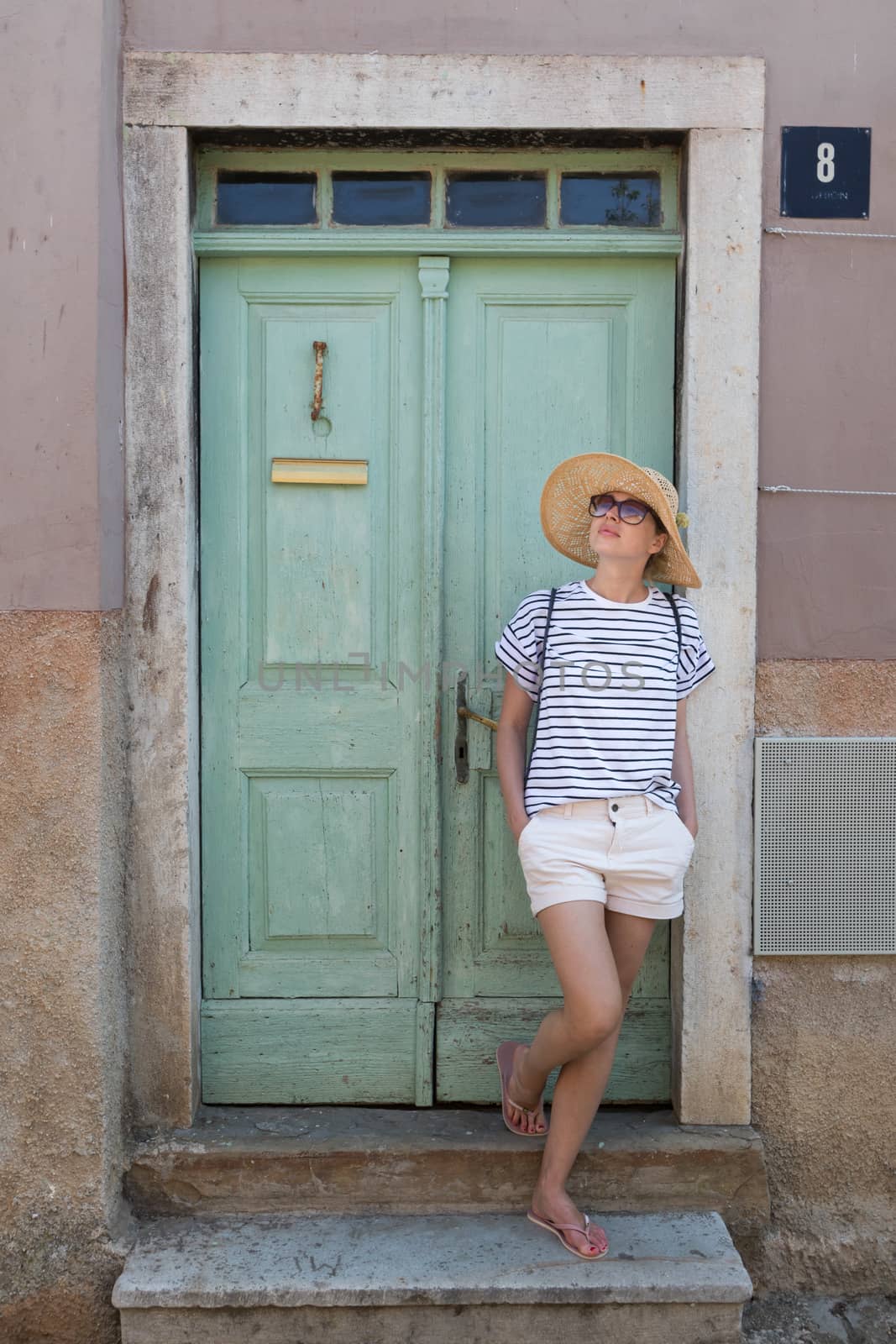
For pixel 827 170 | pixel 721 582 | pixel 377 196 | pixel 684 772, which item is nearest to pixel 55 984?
pixel 684 772

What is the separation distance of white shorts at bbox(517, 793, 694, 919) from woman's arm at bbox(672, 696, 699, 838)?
156mm

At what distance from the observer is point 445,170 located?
136 inches

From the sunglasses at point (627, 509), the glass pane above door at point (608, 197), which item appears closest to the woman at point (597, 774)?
the sunglasses at point (627, 509)

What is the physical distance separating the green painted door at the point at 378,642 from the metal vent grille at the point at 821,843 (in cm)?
40

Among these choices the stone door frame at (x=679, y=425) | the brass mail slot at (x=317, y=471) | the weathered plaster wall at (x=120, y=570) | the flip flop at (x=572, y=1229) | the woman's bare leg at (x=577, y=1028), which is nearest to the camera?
the woman's bare leg at (x=577, y=1028)

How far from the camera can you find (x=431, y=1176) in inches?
129

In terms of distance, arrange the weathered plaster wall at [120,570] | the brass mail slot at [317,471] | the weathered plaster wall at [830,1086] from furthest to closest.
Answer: the brass mail slot at [317,471], the weathered plaster wall at [830,1086], the weathered plaster wall at [120,570]

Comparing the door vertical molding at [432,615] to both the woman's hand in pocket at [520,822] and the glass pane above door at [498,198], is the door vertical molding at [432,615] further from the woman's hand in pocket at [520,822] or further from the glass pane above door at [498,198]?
the woman's hand in pocket at [520,822]

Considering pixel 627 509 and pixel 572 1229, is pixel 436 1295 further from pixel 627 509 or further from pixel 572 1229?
pixel 627 509

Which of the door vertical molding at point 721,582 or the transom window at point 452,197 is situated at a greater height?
the transom window at point 452,197

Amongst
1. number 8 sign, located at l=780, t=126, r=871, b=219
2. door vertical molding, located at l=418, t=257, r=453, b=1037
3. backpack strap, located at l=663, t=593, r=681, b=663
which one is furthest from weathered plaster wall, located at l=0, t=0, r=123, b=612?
number 8 sign, located at l=780, t=126, r=871, b=219

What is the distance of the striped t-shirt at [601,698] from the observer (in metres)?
2.96

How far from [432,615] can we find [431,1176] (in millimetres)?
1602

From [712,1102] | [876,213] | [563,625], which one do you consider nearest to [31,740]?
[563,625]
